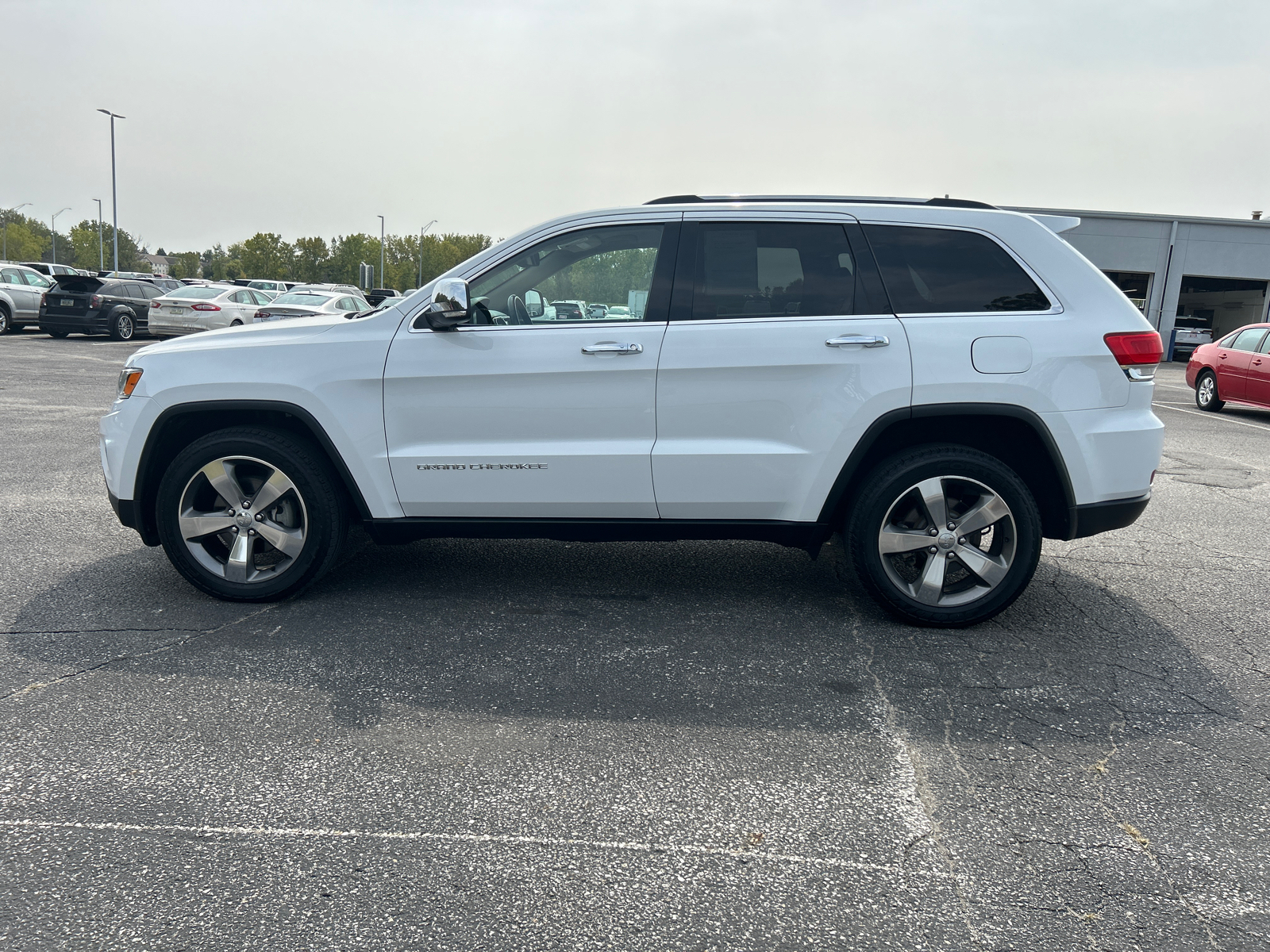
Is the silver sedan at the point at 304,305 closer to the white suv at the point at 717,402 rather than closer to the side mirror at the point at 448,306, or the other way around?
the white suv at the point at 717,402

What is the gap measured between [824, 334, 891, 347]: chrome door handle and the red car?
13.0 m

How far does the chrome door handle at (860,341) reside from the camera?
4145 millimetres

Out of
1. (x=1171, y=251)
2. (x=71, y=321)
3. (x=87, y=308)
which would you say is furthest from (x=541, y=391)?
(x=1171, y=251)

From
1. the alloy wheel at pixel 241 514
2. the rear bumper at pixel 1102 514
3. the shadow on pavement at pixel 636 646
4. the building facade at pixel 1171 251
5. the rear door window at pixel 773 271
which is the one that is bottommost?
the shadow on pavement at pixel 636 646

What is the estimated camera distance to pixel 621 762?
121 inches

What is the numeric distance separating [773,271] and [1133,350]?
1.64 metres

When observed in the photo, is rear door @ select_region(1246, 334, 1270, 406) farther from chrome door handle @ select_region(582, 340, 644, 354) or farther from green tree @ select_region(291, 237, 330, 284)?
green tree @ select_region(291, 237, 330, 284)

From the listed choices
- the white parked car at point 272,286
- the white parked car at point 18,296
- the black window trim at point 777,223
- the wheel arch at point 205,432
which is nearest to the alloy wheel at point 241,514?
the wheel arch at point 205,432

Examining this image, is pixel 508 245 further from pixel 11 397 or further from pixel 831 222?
pixel 11 397

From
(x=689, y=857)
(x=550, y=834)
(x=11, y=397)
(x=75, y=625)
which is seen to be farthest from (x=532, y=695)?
(x=11, y=397)

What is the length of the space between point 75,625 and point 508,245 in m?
2.64

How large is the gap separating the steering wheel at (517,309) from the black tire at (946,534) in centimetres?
177

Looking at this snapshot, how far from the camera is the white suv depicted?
416 cm

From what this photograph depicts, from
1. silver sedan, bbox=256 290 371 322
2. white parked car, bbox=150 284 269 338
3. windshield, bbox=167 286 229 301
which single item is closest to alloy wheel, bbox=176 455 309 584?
silver sedan, bbox=256 290 371 322
